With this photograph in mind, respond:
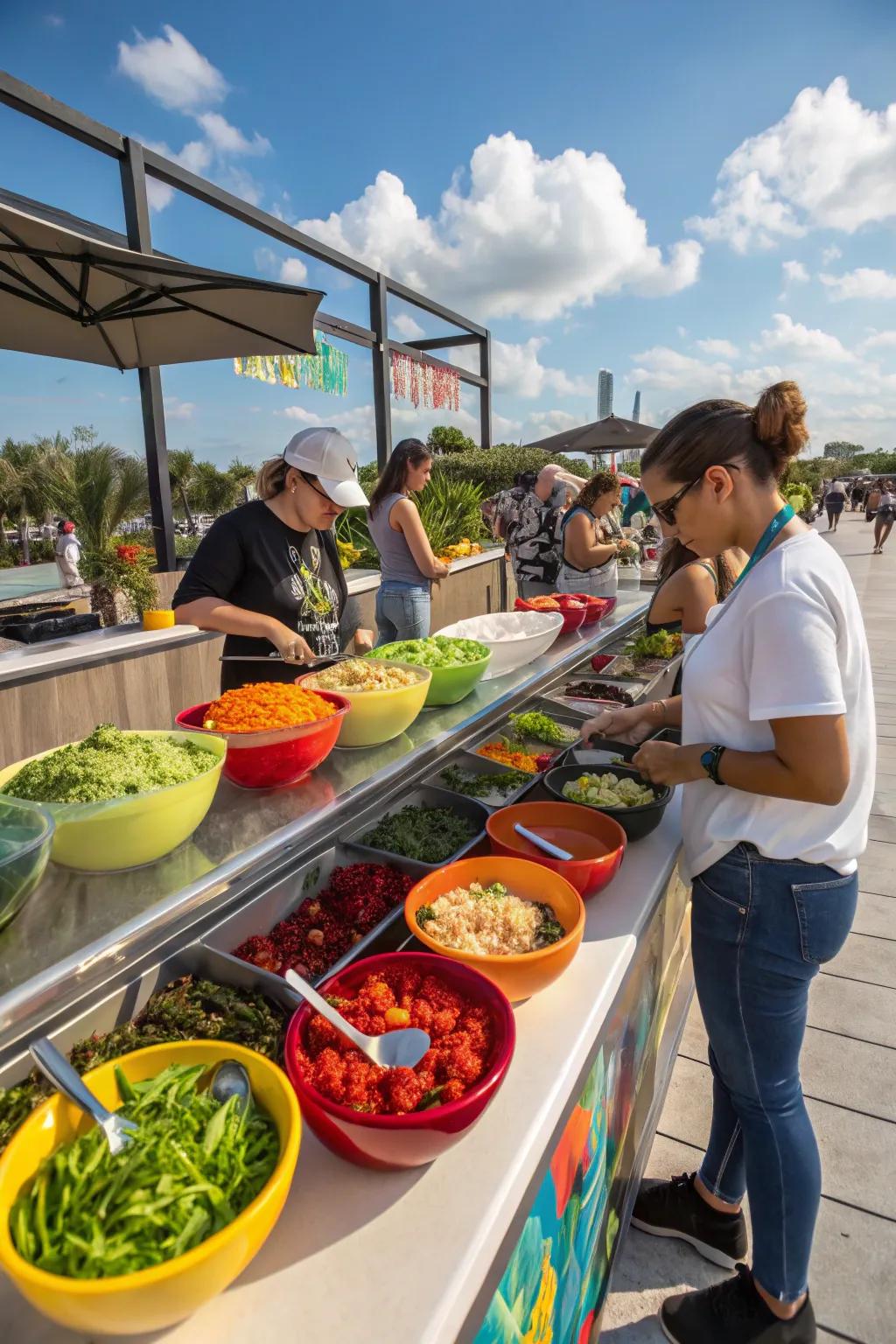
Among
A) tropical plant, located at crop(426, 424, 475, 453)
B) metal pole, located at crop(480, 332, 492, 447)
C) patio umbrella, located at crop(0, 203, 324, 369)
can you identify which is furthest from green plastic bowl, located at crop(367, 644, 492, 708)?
tropical plant, located at crop(426, 424, 475, 453)

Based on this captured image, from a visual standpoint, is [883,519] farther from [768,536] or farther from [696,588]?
[768,536]

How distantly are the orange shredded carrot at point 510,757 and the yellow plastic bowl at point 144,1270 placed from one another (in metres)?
1.64

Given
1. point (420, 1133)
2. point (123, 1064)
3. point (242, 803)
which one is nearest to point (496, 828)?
point (242, 803)

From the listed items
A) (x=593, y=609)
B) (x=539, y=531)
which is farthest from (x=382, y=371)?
(x=593, y=609)

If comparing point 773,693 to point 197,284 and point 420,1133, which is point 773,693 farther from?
point 197,284

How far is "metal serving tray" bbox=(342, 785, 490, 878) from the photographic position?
1.91m

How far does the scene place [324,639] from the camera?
10.3 feet

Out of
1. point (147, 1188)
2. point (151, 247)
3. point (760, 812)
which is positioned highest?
point (151, 247)

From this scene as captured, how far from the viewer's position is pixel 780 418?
1649 mm

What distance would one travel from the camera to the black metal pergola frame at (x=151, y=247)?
5.27 metres

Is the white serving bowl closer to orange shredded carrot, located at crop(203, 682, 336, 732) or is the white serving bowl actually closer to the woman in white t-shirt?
orange shredded carrot, located at crop(203, 682, 336, 732)

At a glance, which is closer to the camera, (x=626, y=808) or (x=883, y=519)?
(x=626, y=808)

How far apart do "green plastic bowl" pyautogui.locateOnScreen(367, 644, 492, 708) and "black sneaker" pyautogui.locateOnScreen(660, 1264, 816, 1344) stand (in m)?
1.88

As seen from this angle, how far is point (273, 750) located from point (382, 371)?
9.69 m
